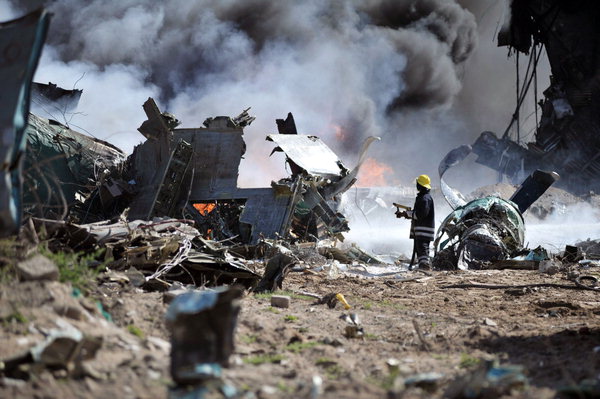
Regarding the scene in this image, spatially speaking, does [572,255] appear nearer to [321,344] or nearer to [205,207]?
[205,207]

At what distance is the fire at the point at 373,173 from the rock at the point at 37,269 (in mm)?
30298

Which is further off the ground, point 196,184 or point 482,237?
point 196,184

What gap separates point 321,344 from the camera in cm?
402

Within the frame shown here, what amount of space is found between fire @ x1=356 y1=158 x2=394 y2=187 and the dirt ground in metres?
28.1

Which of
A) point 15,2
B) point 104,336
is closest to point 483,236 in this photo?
point 104,336

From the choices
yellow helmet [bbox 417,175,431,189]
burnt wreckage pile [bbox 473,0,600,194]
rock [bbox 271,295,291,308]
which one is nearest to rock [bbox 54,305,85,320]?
rock [bbox 271,295,291,308]

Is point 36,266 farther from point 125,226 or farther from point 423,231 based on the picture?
point 423,231

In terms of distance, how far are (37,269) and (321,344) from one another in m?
1.82

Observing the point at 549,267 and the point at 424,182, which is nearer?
the point at 549,267

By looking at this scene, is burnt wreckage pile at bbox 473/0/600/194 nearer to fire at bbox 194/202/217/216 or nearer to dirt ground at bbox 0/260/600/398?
fire at bbox 194/202/217/216

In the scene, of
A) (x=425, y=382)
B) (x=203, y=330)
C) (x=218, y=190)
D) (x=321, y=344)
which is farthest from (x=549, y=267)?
(x=203, y=330)

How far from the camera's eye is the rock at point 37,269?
329 centimetres

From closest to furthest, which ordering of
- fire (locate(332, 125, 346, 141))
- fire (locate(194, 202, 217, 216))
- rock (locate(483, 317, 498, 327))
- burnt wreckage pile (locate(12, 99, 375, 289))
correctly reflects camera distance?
1. rock (locate(483, 317, 498, 327))
2. burnt wreckage pile (locate(12, 99, 375, 289))
3. fire (locate(194, 202, 217, 216))
4. fire (locate(332, 125, 346, 141))

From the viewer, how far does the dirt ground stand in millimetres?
2584
